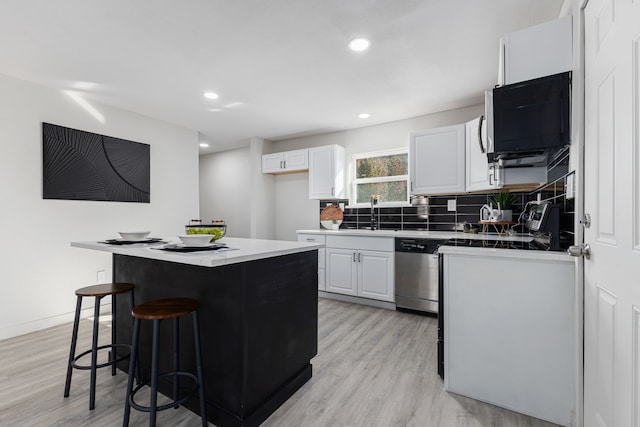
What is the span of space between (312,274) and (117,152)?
118 inches

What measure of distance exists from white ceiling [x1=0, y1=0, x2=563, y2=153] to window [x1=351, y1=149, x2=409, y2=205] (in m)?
0.73

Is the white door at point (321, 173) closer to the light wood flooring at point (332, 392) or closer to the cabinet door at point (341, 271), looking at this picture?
the cabinet door at point (341, 271)

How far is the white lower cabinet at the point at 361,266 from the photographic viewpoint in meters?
3.39

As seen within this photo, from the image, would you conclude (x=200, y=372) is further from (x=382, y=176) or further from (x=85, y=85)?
(x=382, y=176)

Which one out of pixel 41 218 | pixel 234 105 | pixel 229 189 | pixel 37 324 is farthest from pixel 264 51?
pixel 229 189

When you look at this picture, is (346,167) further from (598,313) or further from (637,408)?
(637,408)

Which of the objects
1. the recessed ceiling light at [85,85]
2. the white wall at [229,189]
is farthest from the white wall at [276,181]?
the recessed ceiling light at [85,85]

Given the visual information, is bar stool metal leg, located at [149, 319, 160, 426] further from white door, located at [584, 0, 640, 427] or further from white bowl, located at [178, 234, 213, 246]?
white door, located at [584, 0, 640, 427]

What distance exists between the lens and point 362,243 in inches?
140

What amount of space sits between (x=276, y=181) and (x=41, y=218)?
3113 millimetres

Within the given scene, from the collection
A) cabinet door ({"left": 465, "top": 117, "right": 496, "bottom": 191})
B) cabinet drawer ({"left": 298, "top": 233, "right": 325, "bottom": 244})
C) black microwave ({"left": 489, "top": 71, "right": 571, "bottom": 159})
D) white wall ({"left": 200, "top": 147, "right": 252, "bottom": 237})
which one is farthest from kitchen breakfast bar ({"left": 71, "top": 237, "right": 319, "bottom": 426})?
white wall ({"left": 200, "top": 147, "right": 252, "bottom": 237})

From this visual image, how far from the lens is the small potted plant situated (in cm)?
313

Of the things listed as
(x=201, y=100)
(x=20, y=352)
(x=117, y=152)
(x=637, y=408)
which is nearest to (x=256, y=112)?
(x=201, y=100)

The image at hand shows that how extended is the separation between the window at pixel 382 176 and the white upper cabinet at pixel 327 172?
230 millimetres
